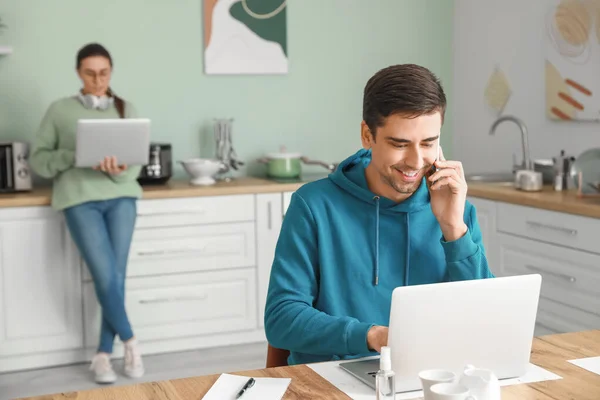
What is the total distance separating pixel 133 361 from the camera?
3877mm

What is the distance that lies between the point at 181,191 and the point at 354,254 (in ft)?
7.32

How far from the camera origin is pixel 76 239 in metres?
3.81

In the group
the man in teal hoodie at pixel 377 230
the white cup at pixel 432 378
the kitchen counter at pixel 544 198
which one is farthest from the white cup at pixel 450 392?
the kitchen counter at pixel 544 198

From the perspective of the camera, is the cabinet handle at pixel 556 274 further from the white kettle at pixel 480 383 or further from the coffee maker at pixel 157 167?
the white kettle at pixel 480 383

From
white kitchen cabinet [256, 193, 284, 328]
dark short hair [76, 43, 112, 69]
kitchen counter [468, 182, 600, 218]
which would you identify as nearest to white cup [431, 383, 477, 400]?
kitchen counter [468, 182, 600, 218]

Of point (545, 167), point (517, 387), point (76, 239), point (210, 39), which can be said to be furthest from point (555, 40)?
point (517, 387)

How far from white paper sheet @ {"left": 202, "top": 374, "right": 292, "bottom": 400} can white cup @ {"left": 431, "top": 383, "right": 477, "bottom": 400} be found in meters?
0.32

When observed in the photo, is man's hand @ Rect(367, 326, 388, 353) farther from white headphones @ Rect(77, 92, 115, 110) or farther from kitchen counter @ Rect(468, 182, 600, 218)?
white headphones @ Rect(77, 92, 115, 110)

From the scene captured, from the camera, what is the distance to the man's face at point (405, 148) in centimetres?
180

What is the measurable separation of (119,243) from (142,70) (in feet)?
3.46

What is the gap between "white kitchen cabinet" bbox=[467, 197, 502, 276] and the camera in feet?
13.1

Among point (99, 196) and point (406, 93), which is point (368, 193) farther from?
point (99, 196)

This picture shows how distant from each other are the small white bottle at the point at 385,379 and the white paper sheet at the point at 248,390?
23 cm

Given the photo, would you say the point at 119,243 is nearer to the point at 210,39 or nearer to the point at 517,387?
the point at 210,39
